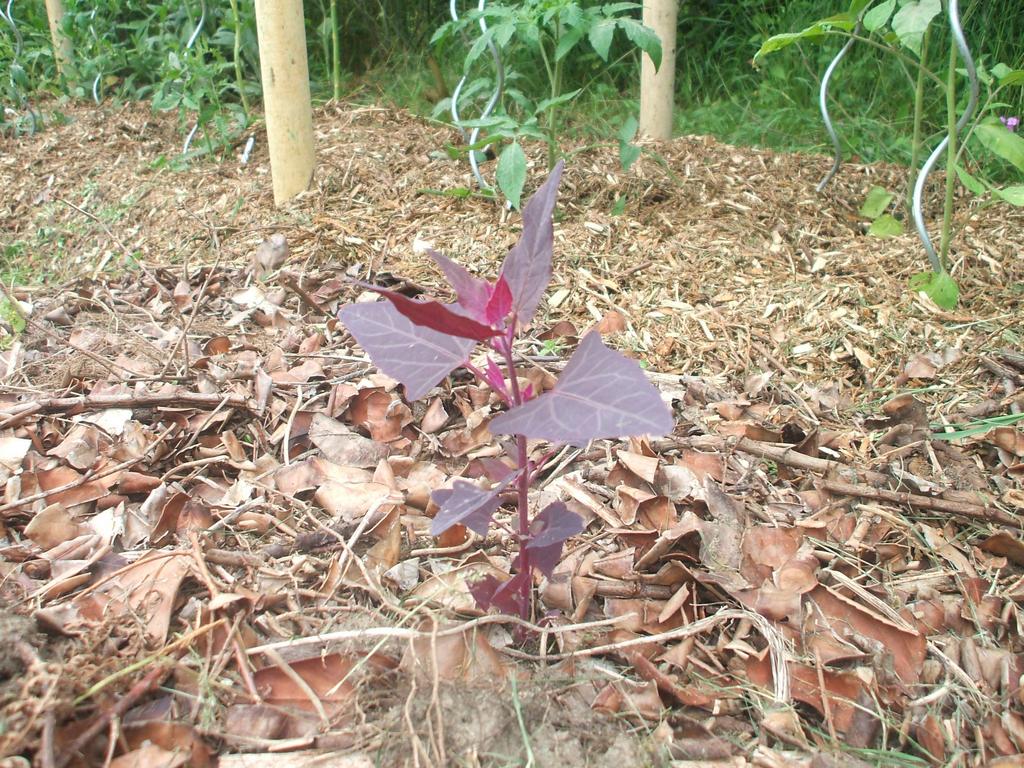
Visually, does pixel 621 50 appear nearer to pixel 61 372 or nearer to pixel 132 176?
pixel 132 176

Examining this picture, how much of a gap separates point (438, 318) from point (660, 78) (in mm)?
2531

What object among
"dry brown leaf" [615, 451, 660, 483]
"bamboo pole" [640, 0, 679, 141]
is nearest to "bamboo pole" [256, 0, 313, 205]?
"bamboo pole" [640, 0, 679, 141]

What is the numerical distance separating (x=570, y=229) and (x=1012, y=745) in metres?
1.71

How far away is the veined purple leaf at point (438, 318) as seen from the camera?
2.35 ft

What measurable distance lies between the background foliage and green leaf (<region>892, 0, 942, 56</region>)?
134 centimetres

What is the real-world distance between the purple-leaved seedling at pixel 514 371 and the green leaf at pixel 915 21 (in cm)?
139

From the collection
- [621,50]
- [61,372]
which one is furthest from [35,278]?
[621,50]

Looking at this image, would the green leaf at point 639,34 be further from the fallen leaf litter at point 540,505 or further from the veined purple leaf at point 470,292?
the veined purple leaf at point 470,292

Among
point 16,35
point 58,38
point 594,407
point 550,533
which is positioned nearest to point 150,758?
point 550,533

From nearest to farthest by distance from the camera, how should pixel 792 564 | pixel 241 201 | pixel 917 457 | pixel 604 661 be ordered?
pixel 604 661 < pixel 792 564 < pixel 917 457 < pixel 241 201

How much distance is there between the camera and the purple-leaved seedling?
71cm

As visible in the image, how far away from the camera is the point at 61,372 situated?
1.69m

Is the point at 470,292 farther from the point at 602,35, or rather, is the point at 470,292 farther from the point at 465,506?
the point at 602,35

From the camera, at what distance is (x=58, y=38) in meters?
4.27
